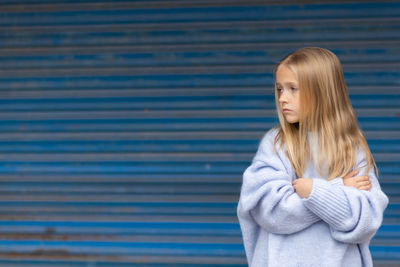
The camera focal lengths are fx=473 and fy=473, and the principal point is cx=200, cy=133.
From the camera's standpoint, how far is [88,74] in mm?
3705

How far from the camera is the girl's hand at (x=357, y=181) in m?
2.03

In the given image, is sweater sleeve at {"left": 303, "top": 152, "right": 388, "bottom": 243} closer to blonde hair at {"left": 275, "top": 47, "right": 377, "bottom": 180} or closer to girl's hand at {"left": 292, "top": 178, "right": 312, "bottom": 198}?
girl's hand at {"left": 292, "top": 178, "right": 312, "bottom": 198}

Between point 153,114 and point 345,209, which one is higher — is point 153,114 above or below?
above

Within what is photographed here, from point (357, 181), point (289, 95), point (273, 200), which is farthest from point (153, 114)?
point (357, 181)

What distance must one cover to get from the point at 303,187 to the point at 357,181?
9.8 inches

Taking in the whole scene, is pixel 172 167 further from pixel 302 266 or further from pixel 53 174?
pixel 302 266

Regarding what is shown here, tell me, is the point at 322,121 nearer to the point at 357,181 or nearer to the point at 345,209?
the point at 357,181

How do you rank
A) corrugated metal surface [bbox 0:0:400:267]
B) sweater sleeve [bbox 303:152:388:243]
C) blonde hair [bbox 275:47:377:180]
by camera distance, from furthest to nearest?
1. corrugated metal surface [bbox 0:0:400:267]
2. blonde hair [bbox 275:47:377:180]
3. sweater sleeve [bbox 303:152:388:243]

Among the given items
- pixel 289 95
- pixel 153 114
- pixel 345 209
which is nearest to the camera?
pixel 345 209

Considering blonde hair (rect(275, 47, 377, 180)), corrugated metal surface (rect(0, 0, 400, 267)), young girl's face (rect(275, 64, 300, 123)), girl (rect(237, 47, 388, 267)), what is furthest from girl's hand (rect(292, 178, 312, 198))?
corrugated metal surface (rect(0, 0, 400, 267))

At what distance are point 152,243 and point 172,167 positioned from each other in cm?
64

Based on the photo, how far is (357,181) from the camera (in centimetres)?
205

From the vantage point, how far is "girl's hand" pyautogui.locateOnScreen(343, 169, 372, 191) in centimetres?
203

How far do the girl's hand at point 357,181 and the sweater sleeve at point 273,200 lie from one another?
0.21 meters
